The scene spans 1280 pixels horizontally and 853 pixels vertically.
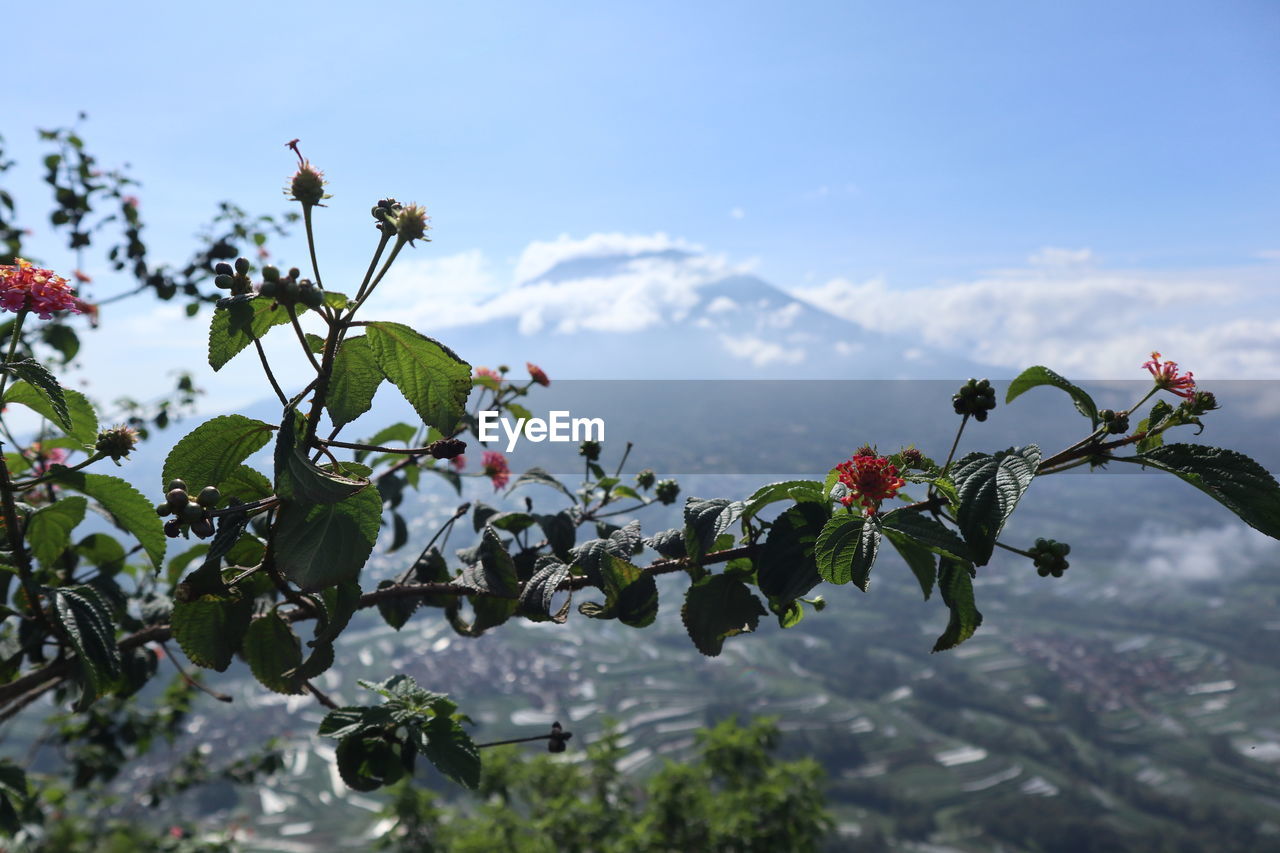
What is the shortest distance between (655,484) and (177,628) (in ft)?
5.76

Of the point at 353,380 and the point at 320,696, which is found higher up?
the point at 353,380

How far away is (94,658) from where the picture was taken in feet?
5.83

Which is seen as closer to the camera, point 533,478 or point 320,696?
point 320,696

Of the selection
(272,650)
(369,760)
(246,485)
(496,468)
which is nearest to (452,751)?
(369,760)

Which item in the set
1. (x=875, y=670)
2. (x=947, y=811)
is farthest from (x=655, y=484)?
(x=875, y=670)

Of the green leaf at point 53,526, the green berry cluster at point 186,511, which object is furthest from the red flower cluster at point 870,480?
the green leaf at point 53,526

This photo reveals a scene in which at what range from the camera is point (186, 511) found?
121 cm

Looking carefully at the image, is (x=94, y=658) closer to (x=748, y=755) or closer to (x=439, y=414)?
(x=439, y=414)

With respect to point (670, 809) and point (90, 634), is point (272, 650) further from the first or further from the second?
point (670, 809)

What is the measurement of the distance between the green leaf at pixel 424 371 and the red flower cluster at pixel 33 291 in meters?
0.87

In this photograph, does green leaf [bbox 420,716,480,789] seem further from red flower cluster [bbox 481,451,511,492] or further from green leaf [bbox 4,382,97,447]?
red flower cluster [bbox 481,451,511,492]

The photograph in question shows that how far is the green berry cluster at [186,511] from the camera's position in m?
1.20

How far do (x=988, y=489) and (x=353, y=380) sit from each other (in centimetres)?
119

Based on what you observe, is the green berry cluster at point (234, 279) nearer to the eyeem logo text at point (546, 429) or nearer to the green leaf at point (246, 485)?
the green leaf at point (246, 485)
